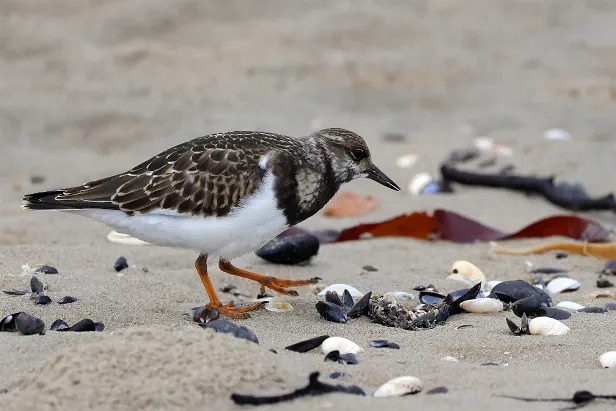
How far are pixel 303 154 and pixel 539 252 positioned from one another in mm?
1833

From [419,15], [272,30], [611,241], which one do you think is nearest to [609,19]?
[419,15]

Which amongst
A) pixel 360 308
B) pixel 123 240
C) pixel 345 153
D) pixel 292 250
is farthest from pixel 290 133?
pixel 360 308

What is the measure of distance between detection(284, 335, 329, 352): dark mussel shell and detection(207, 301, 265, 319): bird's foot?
2.08 feet

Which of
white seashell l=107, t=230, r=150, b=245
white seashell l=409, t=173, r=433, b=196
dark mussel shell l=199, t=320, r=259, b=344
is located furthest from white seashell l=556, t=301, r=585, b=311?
white seashell l=409, t=173, r=433, b=196

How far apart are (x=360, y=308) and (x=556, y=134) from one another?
439 cm

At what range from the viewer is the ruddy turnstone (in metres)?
4.16

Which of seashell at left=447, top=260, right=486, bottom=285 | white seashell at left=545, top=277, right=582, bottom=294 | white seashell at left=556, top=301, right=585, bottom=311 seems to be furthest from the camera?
seashell at left=447, top=260, right=486, bottom=285

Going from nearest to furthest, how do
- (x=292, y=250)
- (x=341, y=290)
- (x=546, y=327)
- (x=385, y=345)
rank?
(x=385, y=345) → (x=546, y=327) → (x=341, y=290) → (x=292, y=250)

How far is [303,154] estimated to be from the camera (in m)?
4.40

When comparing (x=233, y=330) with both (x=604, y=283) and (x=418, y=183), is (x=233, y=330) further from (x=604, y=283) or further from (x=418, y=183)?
(x=418, y=183)

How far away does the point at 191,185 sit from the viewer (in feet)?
13.8

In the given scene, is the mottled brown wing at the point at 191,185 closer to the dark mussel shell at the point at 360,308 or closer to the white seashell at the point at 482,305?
the dark mussel shell at the point at 360,308

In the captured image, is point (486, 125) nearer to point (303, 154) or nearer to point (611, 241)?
point (611, 241)

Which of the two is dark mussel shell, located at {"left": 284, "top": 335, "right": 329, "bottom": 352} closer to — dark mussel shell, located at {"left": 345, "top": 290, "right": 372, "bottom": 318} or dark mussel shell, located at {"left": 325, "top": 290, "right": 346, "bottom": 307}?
dark mussel shell, located at {"left": 345, "top": 290, "right": 372, "bottom": 318}
